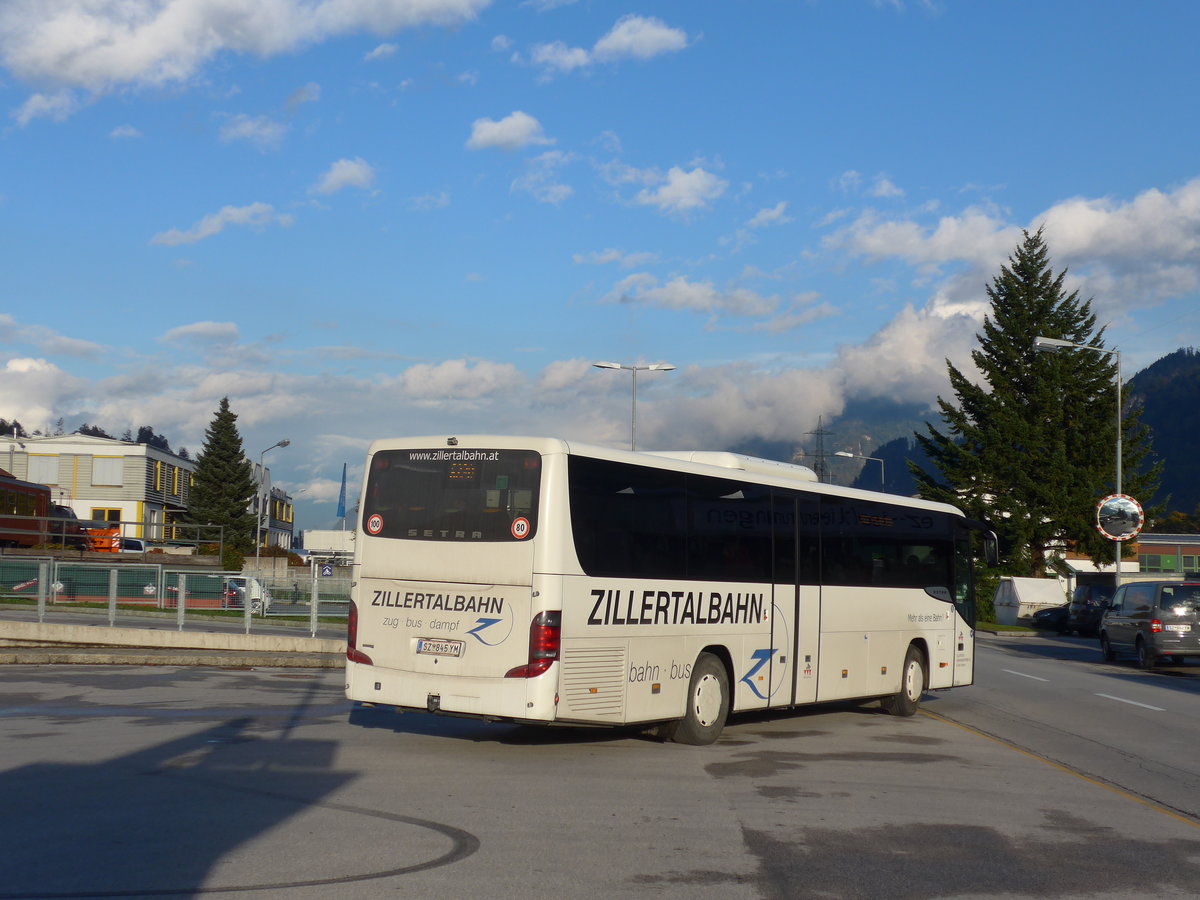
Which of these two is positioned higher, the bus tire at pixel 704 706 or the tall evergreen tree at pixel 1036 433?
the tall evergreen tree at pixel 1036 433

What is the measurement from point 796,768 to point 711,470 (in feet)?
11.1

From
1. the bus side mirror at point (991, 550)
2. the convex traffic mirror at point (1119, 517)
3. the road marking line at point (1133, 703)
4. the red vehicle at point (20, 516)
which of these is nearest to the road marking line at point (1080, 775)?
the bus side mirror at point (991, 550)

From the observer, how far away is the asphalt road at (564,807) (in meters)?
6.74

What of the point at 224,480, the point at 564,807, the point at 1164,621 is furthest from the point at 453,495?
the point at 224,480

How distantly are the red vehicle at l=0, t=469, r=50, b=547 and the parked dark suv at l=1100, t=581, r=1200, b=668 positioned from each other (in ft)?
125

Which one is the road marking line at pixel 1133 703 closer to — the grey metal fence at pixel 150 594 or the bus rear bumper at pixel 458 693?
the bus rear bumper at pixel 458 693

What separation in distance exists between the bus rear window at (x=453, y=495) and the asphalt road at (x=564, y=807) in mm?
2078

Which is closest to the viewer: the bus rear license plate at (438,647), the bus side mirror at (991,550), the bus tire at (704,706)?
the bus rear license plate at (438,647)

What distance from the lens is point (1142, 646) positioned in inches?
1096

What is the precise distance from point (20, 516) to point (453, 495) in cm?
4117

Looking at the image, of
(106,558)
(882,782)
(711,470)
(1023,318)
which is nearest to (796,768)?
(882,782)

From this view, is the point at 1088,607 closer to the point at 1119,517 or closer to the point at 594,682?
the point at 1119,517

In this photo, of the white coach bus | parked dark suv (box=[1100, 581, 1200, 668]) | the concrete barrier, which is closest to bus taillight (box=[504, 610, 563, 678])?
the white coach bus

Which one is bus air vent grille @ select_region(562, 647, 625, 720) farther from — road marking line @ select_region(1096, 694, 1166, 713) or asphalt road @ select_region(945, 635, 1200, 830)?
road marking line @ select_region(1096, 694, 1166, 713)
